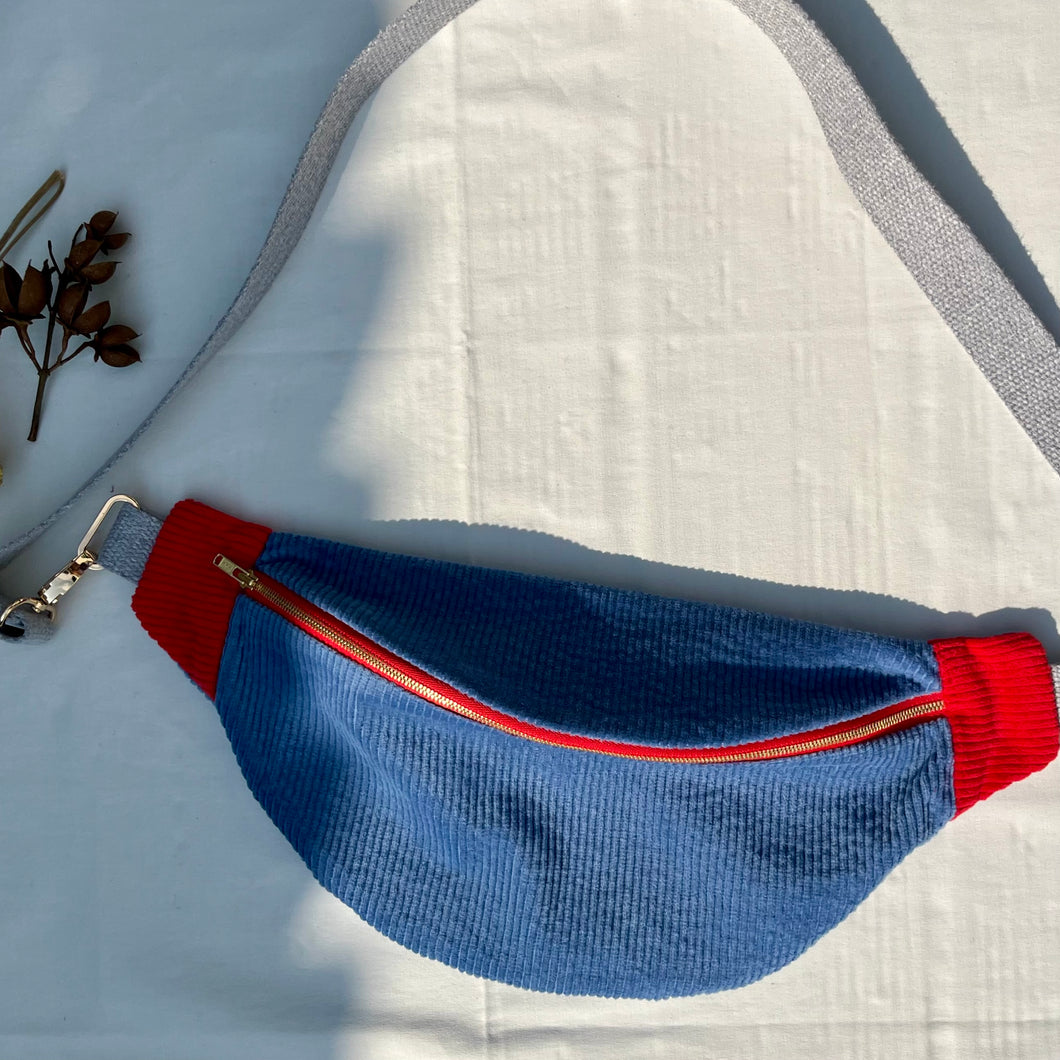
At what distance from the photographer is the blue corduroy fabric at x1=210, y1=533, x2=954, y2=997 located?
58 centimetres

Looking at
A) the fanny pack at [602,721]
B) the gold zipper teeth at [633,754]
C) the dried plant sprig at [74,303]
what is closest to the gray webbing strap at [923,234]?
the fanny pack at [602,721]

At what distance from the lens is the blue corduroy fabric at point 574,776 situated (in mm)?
583

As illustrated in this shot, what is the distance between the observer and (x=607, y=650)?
60cm

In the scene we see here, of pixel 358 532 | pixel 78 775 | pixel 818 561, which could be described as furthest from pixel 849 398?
pixel 78 775

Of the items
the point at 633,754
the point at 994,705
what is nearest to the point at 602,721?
the point at 633,754

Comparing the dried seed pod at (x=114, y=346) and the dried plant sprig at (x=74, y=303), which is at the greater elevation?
the dried plant sprig at (x=74, y=303)

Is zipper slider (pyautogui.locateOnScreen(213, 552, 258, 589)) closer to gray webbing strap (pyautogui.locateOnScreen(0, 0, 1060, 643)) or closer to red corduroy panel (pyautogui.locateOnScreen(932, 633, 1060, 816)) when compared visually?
gray webbing strap (pyautogui.locateOnScreen(0, 0, 1060, 643))

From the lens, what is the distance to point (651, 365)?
623 mm

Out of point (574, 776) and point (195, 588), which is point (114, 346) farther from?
point (574, 776)

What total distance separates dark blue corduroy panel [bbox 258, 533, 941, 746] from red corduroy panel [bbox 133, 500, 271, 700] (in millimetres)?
28

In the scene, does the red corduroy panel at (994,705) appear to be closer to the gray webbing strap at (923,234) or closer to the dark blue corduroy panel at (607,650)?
the dark blue corduroy panel at (607,650)

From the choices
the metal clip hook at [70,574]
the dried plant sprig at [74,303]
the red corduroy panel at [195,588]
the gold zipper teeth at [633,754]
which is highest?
the dried plant sprig at [74,303]

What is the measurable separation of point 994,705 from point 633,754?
247mm

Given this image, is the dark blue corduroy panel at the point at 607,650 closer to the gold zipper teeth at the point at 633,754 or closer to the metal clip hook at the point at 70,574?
the gold zipper teeth at the point at 633,754
